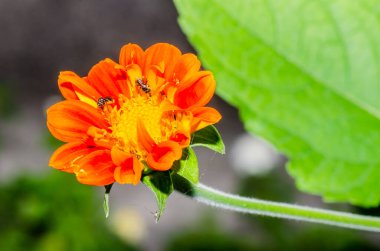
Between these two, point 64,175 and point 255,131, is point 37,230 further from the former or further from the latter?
point 255,131

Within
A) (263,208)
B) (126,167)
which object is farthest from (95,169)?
(263,208)

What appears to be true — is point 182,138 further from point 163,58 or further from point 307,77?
point 307,77

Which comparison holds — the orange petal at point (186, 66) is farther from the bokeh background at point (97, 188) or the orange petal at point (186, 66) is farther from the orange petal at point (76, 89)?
the bokeh background at point (97, 188)

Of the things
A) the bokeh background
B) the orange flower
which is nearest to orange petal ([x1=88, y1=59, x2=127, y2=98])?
the orange flower

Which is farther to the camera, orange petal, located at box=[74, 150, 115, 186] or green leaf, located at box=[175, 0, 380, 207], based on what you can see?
green leaf, located at box=[175, 0, 380, 207]

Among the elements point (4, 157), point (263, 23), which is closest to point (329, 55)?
point (263, 23)

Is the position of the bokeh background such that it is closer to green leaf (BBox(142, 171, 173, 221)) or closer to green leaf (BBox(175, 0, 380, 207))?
green leaf (BBox(175, 0, 380, 207))
